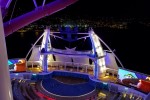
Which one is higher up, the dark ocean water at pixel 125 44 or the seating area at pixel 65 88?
the dark ocean water at pixel 125 44

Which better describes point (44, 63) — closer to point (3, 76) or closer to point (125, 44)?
point (3, 76)

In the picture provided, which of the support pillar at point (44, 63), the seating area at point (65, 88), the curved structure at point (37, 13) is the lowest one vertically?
the seating area at point (65, 88)

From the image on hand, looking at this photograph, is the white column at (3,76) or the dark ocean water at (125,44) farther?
the dark ocean water at (125,44)

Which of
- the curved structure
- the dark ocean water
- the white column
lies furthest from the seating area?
the dark ocean water

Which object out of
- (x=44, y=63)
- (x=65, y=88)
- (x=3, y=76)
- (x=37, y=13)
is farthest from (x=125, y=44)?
(x=3, y=76)

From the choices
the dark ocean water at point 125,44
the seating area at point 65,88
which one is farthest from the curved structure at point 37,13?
the dark ocean water at point 125,44

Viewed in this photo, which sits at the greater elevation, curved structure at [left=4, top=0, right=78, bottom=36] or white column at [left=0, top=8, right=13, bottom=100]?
curved structure at [left=4, top=0, right=78, bottom=36]

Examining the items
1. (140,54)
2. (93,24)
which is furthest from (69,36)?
(93,24)

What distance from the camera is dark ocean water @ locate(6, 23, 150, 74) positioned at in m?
50.8

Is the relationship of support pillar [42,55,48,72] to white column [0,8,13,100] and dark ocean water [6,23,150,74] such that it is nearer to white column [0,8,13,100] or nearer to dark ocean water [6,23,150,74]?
white column [0,8,13,100]

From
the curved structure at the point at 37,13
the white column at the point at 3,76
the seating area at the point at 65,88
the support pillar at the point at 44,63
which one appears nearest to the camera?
the white column at the point at 3,76

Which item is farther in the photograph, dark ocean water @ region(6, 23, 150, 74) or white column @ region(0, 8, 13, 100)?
dark ocean water @ region(6, 23, 150, 74)

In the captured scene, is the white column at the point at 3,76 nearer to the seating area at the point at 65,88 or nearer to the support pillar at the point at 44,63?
the seating area at the point at 65,88

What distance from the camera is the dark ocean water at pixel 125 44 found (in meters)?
50.8
